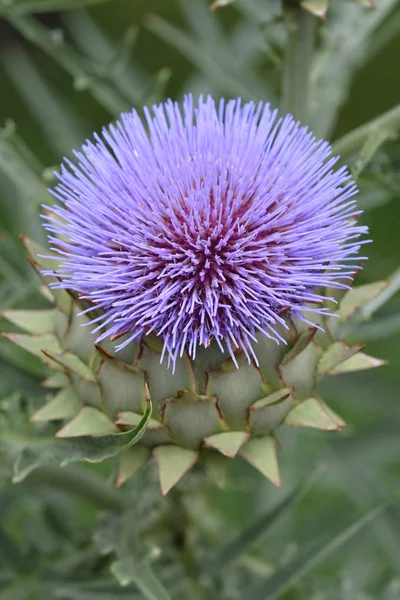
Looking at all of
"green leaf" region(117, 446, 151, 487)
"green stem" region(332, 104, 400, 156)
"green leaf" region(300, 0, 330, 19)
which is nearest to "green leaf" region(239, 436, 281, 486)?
"green leaf" region(117, 446, 151, 487)

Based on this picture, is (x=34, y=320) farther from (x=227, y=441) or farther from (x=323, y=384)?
(x=323, y=384)

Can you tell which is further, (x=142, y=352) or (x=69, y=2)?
(x=69, y=2)

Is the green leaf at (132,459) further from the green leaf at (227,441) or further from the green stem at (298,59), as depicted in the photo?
the green stem at (298,59)

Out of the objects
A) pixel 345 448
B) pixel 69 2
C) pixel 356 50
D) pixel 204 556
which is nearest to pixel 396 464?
pixel 345 448

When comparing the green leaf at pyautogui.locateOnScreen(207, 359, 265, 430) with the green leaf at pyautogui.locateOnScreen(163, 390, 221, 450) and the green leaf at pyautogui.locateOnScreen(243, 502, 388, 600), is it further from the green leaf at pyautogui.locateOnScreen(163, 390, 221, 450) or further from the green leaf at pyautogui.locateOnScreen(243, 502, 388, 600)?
the green leaf at pyautogui.locateOnScreen(243, 502, 388, 600)

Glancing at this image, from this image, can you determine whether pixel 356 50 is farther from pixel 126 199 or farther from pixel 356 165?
pixel 126 199
